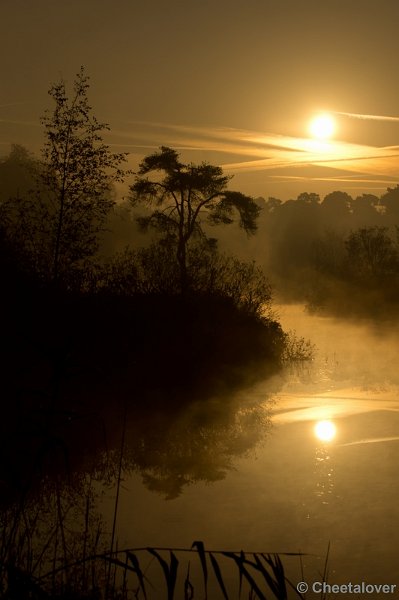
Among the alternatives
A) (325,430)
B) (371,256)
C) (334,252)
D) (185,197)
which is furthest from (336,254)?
(325,430)

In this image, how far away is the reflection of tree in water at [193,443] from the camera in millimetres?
14555

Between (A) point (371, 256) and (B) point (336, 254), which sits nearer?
(A) point (371, 256)

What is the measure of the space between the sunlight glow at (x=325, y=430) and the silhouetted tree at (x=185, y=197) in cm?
2084

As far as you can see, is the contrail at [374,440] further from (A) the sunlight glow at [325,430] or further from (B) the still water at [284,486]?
(A) the sunlight glow at [325,430]

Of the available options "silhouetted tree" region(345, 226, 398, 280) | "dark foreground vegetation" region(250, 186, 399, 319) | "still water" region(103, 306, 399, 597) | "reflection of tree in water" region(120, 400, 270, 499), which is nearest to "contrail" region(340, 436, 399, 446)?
"still water" region(103, 306, 399, 597)

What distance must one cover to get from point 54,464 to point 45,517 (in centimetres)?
352

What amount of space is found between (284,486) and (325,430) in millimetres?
5514

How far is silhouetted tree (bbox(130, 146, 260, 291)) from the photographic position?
3897cm

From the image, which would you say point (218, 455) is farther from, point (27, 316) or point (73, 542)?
point (27, 316)

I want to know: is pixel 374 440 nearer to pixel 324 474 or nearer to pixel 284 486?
pixel 324 474

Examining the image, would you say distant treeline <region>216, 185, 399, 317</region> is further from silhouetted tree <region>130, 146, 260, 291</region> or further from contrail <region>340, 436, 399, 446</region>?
contrail <region>340, 436, 399, 446</region>

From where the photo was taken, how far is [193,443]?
58.2 ft

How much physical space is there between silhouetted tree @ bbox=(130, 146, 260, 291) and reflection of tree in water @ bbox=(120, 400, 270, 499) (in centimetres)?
1773


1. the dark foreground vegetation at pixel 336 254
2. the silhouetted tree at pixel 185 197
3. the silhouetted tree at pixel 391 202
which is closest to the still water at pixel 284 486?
the silhouetted tree at pixel 185 197
